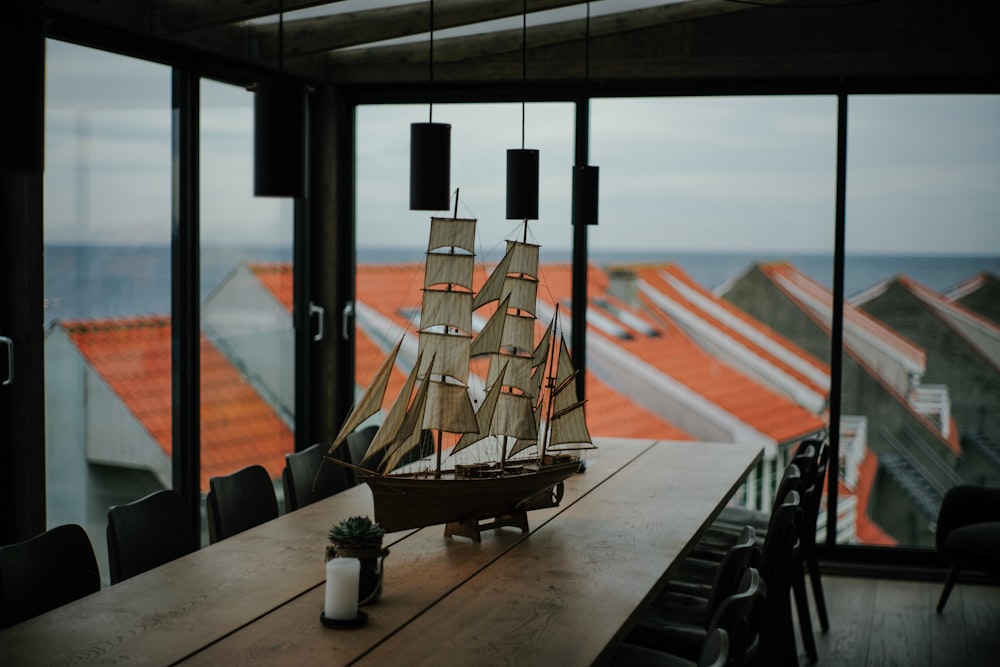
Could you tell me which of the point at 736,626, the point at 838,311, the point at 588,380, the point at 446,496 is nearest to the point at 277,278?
the point at 588,380

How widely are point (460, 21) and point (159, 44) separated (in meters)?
1.39

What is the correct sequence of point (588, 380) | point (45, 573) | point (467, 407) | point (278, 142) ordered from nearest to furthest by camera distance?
point (278, 142) < point (45, 573) < point (467, 407) < point (588, 380)

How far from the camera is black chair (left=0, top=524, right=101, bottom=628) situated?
2.68 metres

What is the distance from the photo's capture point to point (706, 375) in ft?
20.7

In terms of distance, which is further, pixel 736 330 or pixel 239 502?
pixel 736 330

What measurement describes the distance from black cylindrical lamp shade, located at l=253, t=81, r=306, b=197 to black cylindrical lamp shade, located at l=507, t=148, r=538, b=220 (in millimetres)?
1451

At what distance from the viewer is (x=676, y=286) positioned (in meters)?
6.34

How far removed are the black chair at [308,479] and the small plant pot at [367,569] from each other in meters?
1.19

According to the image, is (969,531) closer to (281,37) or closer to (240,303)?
(240,303)

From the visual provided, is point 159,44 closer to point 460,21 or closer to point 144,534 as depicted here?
point 460,21

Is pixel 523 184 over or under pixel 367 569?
over

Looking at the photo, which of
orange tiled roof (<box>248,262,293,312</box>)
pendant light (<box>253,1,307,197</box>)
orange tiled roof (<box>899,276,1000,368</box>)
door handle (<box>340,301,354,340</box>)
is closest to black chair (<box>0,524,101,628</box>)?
pendant light (<box>253,1,307,197</box>)

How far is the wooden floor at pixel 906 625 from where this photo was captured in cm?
462

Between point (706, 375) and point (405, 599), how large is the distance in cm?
385
